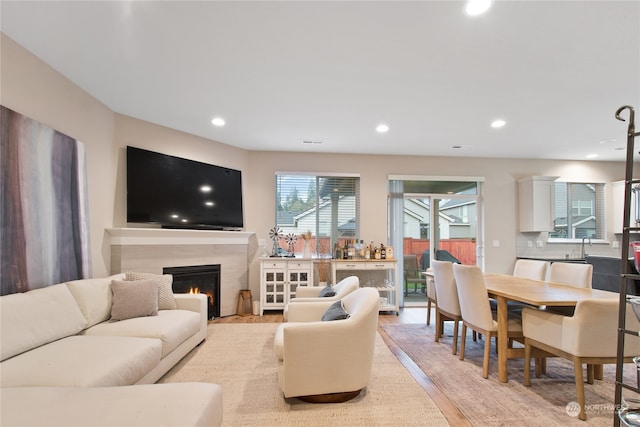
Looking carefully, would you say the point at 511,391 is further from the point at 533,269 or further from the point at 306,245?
the point at 306,245

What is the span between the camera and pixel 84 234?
3078 millimetres

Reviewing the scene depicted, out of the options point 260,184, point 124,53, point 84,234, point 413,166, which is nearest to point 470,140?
point 413,166

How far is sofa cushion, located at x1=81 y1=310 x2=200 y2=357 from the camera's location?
258 centimetres

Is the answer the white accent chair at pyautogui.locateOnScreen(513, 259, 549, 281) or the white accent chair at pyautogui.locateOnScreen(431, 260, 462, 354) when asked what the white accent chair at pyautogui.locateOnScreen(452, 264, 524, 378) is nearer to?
the white accent chair at pyautogui.locateOnScreen(431, 260, 462, 354)

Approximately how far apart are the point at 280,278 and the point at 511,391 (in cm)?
328

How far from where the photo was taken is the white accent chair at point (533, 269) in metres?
3.66

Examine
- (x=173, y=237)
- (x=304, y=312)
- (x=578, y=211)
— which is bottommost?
(x=304, y=312)

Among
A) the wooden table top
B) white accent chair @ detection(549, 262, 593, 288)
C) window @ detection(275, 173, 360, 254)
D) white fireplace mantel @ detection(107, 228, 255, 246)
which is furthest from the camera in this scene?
window @ detection(275, 173, 360, 254)

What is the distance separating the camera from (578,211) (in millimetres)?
5902

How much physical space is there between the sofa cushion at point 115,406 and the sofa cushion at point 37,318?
0.55 metres

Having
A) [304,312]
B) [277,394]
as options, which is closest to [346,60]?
[304,312]

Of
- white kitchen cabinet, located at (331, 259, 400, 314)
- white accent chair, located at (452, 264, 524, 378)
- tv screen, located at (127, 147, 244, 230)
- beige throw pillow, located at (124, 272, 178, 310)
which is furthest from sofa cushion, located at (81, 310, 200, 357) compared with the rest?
white accent chair, located at (452, 264, 524, 378)

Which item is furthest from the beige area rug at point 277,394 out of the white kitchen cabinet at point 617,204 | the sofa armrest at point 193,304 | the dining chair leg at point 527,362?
the white kitchen cabinet at point 617,204
